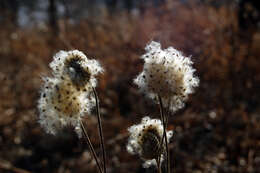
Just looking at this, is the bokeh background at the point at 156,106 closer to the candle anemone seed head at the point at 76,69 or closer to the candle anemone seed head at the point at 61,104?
the candle anemone seed head at the point at 61,104

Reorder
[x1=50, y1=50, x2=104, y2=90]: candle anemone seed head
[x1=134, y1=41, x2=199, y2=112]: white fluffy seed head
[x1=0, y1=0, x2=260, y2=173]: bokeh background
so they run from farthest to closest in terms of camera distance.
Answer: [x1=0, y1=0, x2=260, y2=173]: bokeh background < [x1=134, y1=41, x2=199, y2=112]: white fluffy seed head < [x1=50, y1=50, x2=104, y2=90]: candle anemone seed head

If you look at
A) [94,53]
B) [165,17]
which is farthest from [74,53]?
[165,17]

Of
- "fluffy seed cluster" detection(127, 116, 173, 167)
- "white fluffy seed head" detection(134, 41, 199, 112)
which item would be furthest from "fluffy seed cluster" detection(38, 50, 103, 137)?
"fluffy seed cluster" detection(127, 116, 173, 167)

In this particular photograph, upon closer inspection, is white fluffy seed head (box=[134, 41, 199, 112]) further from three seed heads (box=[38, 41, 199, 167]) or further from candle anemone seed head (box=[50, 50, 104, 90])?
candle anemone seed head (box=[50, 50, 104, 90])

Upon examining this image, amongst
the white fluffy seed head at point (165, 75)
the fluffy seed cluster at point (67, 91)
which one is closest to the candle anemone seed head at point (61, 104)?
the fluffy seed cluster at point (67, 91)

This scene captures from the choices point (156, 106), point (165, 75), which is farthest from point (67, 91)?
point (156, 106)

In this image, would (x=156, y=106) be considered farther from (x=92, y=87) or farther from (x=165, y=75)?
(x=92, y=87)
